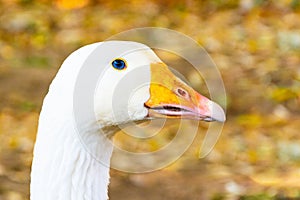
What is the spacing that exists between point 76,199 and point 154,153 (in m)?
3.87

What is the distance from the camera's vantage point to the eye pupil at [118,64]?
136 inches

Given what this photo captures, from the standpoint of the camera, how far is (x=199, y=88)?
863 cm

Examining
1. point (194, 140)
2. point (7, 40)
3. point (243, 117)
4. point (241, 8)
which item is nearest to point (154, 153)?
point (194, 140)

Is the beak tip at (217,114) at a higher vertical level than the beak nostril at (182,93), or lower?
lower

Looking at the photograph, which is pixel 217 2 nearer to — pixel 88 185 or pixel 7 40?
pixel 7 40

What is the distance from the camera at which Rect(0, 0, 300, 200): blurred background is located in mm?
7148

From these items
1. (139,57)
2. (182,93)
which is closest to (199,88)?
(182,93)

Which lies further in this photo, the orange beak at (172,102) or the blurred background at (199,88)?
the blurred background at (199,88)

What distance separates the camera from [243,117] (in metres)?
8.27

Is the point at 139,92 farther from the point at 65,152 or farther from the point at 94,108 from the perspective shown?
the point at 65,152

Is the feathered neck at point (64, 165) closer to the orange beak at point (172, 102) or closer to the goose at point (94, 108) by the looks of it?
the goose at point (94, 108)

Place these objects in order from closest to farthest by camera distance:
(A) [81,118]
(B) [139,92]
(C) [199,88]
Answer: (A) [81,118], (B) [139,92], (C) [199,88]

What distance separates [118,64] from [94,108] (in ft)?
0.66

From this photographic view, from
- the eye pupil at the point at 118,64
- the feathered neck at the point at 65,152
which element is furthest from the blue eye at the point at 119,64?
the feathered neck at the point at 65,152
